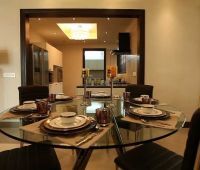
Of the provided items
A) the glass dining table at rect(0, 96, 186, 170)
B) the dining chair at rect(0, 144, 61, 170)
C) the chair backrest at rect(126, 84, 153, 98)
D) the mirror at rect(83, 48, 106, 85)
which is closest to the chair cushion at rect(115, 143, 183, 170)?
the glass dining table at rect(0, 96, 186, 170)

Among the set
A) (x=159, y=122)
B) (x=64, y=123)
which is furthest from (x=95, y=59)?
(x=64, y=123)

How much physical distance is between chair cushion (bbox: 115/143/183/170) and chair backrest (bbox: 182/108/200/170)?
1.09 feet

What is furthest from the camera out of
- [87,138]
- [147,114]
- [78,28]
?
[78,28]

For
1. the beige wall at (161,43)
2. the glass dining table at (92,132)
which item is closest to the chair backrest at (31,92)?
the glass dining table at (92,132)

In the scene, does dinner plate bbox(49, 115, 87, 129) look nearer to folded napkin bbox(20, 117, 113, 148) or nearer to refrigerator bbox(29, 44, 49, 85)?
folded napkin bbox(20, 117, 113, 148)

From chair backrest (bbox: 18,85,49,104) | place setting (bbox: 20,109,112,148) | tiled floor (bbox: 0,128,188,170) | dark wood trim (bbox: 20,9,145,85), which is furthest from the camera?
dark wood trim (bbox: 20,9,145,85)

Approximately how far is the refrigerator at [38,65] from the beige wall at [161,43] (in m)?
0.68

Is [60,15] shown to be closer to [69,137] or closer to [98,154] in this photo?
[98,154]

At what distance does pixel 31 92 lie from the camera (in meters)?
2.48

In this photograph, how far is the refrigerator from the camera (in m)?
4.25

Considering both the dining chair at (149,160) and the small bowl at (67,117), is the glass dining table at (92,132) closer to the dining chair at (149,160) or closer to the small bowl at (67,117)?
the small bowl at (67,117)

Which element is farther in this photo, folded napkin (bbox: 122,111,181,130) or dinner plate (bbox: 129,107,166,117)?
dinner plate (bbox: 129,107,166,117)

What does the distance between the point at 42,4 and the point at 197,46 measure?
9.56ft

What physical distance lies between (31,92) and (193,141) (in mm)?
2043
